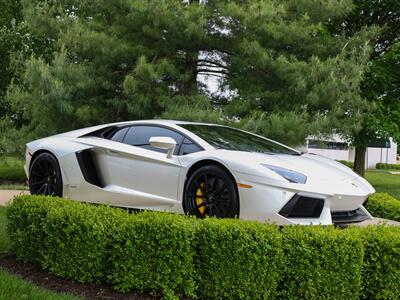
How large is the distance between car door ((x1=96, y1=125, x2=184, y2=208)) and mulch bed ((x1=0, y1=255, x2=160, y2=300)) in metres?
1.34

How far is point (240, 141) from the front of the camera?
546 centimetres

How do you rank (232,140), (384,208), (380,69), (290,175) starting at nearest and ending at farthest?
(290,175) → (232,140) → (384,208) → (380,69)

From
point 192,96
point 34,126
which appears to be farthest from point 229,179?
point 34,126

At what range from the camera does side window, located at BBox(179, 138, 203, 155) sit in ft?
16.3

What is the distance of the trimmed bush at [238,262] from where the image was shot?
11.8ft

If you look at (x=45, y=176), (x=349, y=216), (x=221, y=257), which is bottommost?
(x=221, y=257)

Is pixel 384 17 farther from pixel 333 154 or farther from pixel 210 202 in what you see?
pixel 333 154

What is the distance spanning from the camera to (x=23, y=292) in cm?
352

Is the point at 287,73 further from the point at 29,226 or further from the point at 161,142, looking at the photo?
the point at 29,226

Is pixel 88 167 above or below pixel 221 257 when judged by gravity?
above

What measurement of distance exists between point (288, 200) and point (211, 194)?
786 millimetres

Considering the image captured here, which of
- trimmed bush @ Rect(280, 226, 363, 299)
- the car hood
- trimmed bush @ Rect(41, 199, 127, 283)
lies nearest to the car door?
the car hood

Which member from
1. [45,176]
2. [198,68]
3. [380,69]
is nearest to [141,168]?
[45,176]

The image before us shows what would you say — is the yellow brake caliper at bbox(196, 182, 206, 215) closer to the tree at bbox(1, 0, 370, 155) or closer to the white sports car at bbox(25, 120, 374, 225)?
the white sports car at bbox(25, 120, 374, 225)
